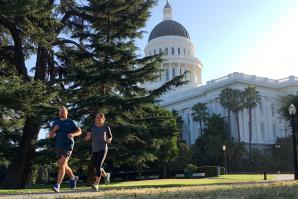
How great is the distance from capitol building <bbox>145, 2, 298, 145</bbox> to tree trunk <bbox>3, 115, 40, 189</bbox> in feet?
211

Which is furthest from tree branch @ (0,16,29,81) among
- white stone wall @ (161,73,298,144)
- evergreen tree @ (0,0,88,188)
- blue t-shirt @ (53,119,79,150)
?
white stone wall @ (161,73,298,144)

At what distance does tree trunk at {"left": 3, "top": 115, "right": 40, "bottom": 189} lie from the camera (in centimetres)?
2700

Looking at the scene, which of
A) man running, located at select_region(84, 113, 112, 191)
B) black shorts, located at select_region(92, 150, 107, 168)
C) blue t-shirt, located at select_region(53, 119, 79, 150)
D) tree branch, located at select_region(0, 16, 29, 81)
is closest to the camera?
blue t-shirt, located at select_region(53, 119, 79, 150)

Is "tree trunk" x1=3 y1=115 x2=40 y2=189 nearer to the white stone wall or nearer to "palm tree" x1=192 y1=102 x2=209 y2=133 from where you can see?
"palm tree" x1=192 y1=102 x2=209 y2=133

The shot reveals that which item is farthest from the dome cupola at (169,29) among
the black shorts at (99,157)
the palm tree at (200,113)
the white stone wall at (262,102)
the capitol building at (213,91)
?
the black shorts at (99,157)

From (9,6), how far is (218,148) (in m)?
60.9

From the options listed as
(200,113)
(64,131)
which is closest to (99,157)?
(64,131)

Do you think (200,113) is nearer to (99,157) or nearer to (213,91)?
(213,91)

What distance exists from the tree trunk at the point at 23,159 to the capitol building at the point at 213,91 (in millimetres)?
64332

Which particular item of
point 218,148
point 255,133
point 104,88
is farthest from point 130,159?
point 255,133

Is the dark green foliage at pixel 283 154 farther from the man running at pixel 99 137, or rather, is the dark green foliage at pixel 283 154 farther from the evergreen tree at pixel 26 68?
the man running at pixel 99 137

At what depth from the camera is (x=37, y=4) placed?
22938mm

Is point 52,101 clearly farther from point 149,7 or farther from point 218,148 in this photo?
point 218,148

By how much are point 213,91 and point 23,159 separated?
81.9m
